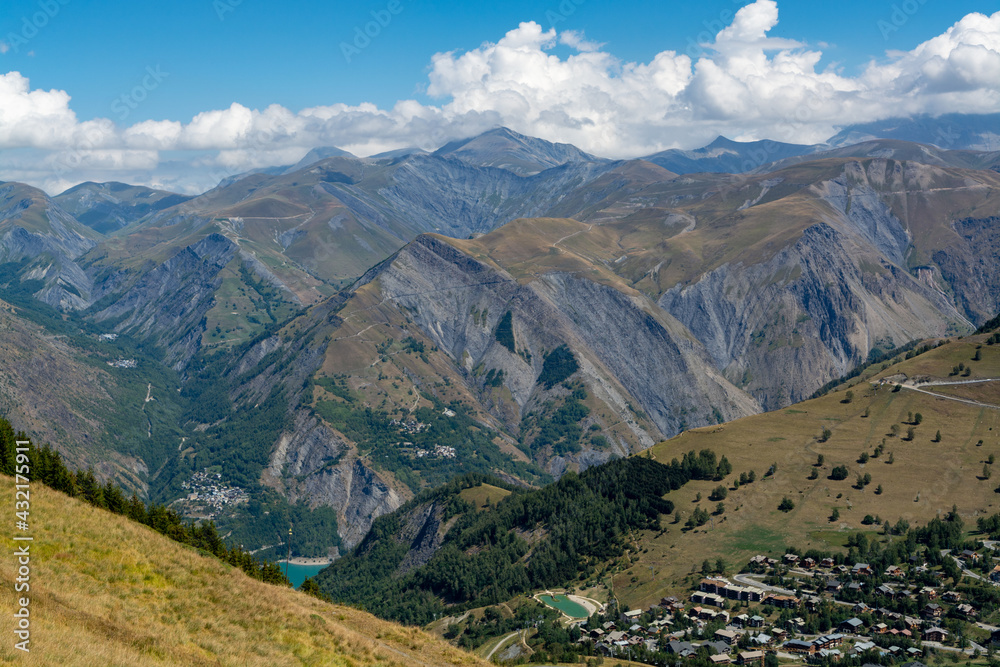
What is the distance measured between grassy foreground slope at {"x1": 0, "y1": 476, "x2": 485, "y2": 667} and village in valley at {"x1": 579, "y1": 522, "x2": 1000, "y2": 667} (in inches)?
2403

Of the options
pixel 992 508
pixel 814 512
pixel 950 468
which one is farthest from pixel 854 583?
pixel 950 468

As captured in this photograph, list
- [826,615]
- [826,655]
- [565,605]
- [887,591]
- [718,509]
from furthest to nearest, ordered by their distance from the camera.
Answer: [718,509] → [565,605] → [887,591] → [826,615] → [826,655]

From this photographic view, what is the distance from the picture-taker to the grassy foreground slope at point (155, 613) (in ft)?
119

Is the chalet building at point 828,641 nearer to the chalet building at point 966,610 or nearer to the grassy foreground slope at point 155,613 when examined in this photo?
the chalet building at point 966,610

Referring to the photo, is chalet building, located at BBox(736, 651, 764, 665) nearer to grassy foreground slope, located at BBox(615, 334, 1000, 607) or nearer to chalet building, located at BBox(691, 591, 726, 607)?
chalet building, located at BBox(691, 591, 726, 607)

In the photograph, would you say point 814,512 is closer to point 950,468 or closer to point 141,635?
point 950,468

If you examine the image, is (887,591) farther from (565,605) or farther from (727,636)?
(565,605)

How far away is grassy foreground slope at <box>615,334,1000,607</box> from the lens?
490 feet

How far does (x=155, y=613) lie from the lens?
146 feet

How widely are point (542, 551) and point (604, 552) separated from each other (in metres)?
14.2

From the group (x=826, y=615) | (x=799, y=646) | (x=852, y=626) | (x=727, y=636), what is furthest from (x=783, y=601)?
(x=727, y=636)

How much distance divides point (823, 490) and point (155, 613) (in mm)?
154202

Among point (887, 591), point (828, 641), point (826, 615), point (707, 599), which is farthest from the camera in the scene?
point (707, 599)

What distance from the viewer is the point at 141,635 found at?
129ft
